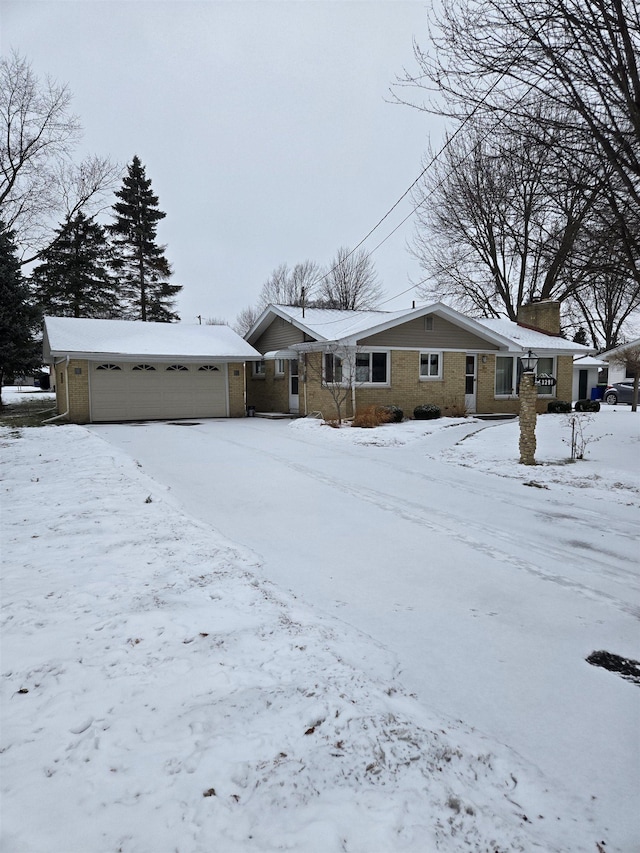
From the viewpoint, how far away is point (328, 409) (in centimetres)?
1858

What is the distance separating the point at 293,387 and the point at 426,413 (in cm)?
564

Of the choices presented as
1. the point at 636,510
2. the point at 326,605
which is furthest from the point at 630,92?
the point at 326,605

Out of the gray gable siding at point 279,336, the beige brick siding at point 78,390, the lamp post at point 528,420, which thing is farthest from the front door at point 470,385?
the beige brick siding at point 78,390

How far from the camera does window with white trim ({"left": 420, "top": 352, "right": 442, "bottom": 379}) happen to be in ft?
63.6

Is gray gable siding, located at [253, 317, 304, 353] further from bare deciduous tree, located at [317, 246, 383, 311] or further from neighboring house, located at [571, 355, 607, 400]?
neighboring house, located at [571, 355, 607, 400]

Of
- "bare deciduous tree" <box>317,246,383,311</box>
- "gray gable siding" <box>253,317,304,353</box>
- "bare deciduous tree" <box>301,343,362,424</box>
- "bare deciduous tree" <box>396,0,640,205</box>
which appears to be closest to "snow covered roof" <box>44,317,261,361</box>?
"gray gable siding" <box>253,317,304,353</box>

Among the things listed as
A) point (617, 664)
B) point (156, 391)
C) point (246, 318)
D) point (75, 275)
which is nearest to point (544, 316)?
point (156, 391)

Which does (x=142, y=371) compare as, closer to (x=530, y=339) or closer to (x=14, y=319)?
(x=14, y=319)

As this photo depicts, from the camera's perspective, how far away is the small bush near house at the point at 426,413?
18.3 m

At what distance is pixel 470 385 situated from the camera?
66.7 feet

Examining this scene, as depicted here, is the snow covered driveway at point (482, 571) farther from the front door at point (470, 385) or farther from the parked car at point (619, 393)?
the parked car at point (619, 393)

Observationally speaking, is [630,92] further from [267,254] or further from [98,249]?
[267,254]

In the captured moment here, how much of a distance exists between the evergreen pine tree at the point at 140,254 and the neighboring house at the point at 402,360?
15801mm

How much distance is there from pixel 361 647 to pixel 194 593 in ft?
4.40
